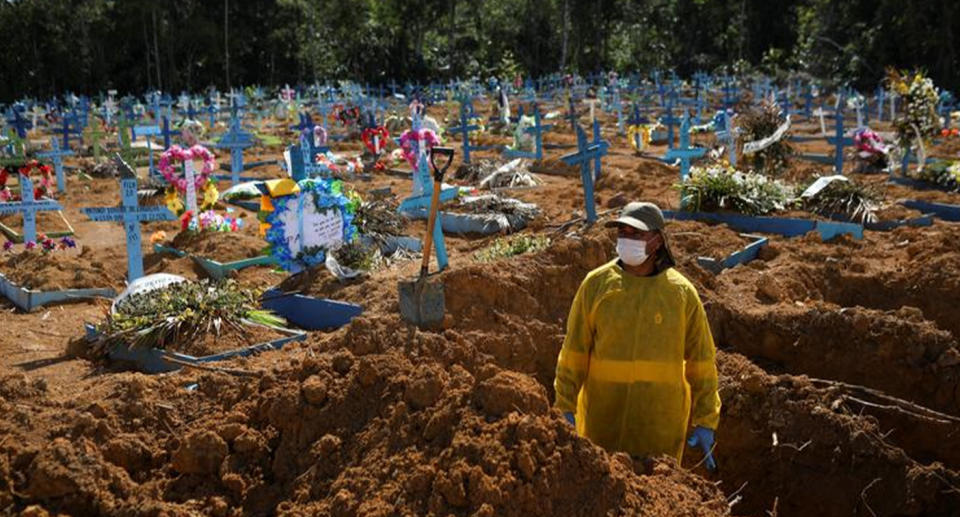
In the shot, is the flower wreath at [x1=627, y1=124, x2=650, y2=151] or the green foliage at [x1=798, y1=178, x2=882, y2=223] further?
the flower wreath at [x1=627, y1=124, x2=650, y2=151]

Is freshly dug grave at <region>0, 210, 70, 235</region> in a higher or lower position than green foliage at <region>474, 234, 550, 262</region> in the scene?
lower

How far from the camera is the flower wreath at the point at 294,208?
960 centimetres

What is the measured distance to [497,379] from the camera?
13.3 ft

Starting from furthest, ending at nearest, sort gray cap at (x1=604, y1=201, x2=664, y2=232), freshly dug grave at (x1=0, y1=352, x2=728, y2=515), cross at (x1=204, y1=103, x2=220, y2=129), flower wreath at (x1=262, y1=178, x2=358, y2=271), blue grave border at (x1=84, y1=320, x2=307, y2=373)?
cross at (x1=204, y1=103, x2=220, y2=129), flower wreath at (x1=262, y1=178, x2=358, y2=271), blue grave border at (x1=84, y1=320, x2=307, y2=373), gray cap at (x1=604, y1=201, x2=664, y2=232), freshly dug grave at (x1=0, y1=352, x2=728, y2=515)

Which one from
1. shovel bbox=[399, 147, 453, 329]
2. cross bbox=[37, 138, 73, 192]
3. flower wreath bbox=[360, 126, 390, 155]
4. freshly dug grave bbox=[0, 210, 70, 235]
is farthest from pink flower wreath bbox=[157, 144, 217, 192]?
shovel bbox=[399, 147, 453, 329]

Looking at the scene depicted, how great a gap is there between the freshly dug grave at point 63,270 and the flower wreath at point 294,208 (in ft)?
7.31

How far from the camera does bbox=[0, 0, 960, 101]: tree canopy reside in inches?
1741

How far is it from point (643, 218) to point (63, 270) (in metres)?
8.27

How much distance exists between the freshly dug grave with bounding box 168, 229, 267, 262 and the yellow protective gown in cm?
755

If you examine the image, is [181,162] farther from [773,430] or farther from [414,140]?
[773,430]

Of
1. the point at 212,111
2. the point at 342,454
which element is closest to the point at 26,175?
the point at 342,454

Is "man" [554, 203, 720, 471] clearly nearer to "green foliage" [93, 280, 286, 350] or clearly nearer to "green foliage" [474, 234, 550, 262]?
"green foliage" [93, 280, 286, 350]

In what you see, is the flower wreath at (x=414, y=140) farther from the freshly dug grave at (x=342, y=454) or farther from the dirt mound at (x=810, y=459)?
the freshly dug grave at (x=342, y=454)

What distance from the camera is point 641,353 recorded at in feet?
14.7
